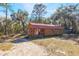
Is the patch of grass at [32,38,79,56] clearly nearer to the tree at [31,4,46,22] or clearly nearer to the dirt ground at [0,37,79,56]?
the dirt ground at [0,37,79,56]

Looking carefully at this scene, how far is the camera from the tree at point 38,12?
1.51 meters

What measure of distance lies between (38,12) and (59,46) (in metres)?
0.29

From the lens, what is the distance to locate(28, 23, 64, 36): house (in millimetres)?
1512

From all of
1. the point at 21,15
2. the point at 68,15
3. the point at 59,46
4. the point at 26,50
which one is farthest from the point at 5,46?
the point at 68,15

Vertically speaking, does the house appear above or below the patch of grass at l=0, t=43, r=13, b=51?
above

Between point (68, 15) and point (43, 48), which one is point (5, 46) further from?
point (68, 15)

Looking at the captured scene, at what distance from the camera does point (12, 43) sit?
4.96ft

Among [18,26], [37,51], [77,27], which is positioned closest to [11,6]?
[18,26]

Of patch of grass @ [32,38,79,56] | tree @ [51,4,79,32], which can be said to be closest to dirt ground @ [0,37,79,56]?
patch of grass @ [32,38,79,56]

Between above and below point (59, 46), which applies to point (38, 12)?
above

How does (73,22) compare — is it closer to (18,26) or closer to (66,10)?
(66,10)

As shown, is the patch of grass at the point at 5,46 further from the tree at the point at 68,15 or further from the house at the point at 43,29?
the tree at the point at 68,15

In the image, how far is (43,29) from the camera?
5.01 feet

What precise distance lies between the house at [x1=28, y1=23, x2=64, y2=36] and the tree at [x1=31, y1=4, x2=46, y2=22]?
43 millimetres
